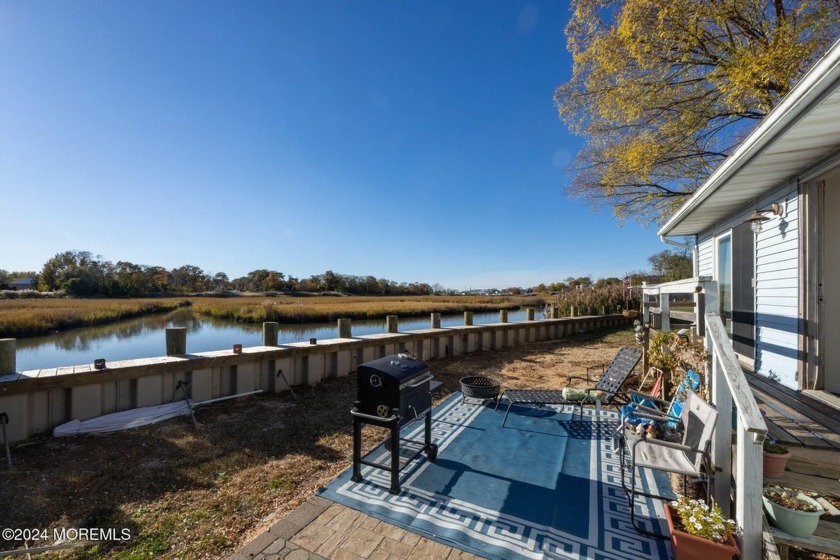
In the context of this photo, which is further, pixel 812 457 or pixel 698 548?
pixel 812 457

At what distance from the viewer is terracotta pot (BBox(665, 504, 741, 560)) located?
6.11 feet

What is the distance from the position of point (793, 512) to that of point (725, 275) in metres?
5.20

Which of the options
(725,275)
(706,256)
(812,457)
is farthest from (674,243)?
(812,457)

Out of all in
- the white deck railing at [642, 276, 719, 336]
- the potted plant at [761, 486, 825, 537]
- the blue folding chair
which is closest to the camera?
the potted plant at [761, 486, 825, 537]

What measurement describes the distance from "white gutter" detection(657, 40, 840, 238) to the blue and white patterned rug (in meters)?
2.99

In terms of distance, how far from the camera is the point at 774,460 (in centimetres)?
225

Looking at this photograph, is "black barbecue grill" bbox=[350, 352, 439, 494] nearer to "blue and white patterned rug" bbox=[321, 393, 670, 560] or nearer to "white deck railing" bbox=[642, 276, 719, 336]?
"blue and white patterned rug" bbox=[321, 393, 670, 560]

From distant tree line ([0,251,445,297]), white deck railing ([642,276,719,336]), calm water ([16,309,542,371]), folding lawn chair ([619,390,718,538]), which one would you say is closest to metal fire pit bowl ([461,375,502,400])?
folding lawn chair ([619,390,718,538])

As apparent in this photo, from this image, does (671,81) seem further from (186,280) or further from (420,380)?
(186,280)

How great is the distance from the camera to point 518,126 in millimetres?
11609

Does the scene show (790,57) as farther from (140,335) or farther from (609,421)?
Answer: (140,335)

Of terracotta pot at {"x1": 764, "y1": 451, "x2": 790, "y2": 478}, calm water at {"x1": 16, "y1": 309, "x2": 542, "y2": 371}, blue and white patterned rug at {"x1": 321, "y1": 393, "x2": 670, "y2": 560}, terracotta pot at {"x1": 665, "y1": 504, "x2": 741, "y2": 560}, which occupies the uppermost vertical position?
terracotta pot at {"x1": 764, "y1": 451, "x2": 790, "y2": 478}

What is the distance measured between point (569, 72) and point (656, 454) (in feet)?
29.1

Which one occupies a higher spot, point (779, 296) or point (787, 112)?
point (787, 112)
